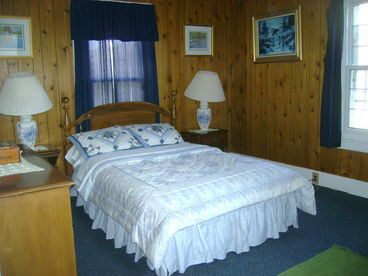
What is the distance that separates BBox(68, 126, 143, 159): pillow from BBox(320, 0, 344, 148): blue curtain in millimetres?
2028

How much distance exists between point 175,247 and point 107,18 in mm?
2807

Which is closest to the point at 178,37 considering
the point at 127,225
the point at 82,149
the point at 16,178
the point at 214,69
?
the point at 214,69

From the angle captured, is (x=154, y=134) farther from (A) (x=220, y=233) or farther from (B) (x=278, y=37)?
(B) (x=278, y=37)

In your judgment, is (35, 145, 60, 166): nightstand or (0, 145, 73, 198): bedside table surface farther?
(35, 145, 60, 166): nightstand

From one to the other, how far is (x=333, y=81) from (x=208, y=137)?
1.58 metres

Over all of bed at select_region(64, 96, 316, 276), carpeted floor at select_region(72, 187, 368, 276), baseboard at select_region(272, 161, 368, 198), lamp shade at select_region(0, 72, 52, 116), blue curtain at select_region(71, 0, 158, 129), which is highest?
blue curtain at select_region(71, 0, 158, 129)

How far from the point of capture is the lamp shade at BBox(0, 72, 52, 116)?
11.3 feet

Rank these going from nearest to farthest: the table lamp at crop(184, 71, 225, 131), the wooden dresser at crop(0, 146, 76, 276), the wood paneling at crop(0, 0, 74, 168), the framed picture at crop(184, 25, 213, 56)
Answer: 1. the wooden dresser at crop(0, 146, 76, 276)
2. the wood paneling at crop(0, 0, 74, 168)
3. the table lamp at crop(184, 71, 225, 131)
4. the framed picture at crop(184, 25, 213, 56)

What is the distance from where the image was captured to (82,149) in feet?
12.1

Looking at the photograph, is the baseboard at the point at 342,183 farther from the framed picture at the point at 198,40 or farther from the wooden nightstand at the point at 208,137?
the framed picture at the point at 198,40

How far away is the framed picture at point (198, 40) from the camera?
16.0 feet

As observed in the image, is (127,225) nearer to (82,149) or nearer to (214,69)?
(82,149)

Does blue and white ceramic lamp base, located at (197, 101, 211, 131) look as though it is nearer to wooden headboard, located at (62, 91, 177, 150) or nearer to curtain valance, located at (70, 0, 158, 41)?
wooden headboard, located at (62, 91, 177, 150)

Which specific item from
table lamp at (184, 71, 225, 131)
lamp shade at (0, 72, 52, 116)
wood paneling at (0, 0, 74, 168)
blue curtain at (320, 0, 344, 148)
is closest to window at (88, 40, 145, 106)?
wood paneling at (0, 0, 74, 168)
